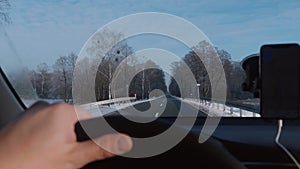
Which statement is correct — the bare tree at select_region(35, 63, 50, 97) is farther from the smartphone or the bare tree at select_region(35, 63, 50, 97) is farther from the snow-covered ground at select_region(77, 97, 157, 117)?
the smartphone

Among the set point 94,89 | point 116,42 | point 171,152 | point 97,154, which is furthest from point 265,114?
point 97,154

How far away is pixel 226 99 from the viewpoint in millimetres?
3186

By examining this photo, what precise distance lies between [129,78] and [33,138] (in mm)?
2273

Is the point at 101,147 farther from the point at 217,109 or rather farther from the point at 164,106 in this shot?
the point at 164,106

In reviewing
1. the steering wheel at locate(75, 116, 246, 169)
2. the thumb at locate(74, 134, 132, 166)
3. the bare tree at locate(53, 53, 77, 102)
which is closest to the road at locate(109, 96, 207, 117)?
the bare tree at locate(53, 53, 77, 102)

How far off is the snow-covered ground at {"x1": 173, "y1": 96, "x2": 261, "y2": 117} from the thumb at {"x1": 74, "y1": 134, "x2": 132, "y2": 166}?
2.19 meters

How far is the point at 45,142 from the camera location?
78 cm

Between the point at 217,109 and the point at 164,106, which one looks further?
the point at 164,106

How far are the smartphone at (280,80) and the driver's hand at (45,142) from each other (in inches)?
50.0

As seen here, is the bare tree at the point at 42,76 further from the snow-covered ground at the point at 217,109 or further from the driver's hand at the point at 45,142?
the driver's hand at the point at 45,142

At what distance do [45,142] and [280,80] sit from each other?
1427 millimetres

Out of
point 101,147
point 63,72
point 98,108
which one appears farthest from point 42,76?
point 101,147

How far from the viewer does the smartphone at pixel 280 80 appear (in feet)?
6.43

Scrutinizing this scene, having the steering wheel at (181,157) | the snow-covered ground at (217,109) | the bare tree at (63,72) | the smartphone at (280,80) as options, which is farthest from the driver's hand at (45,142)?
the snow-covered ground at (217,109)
